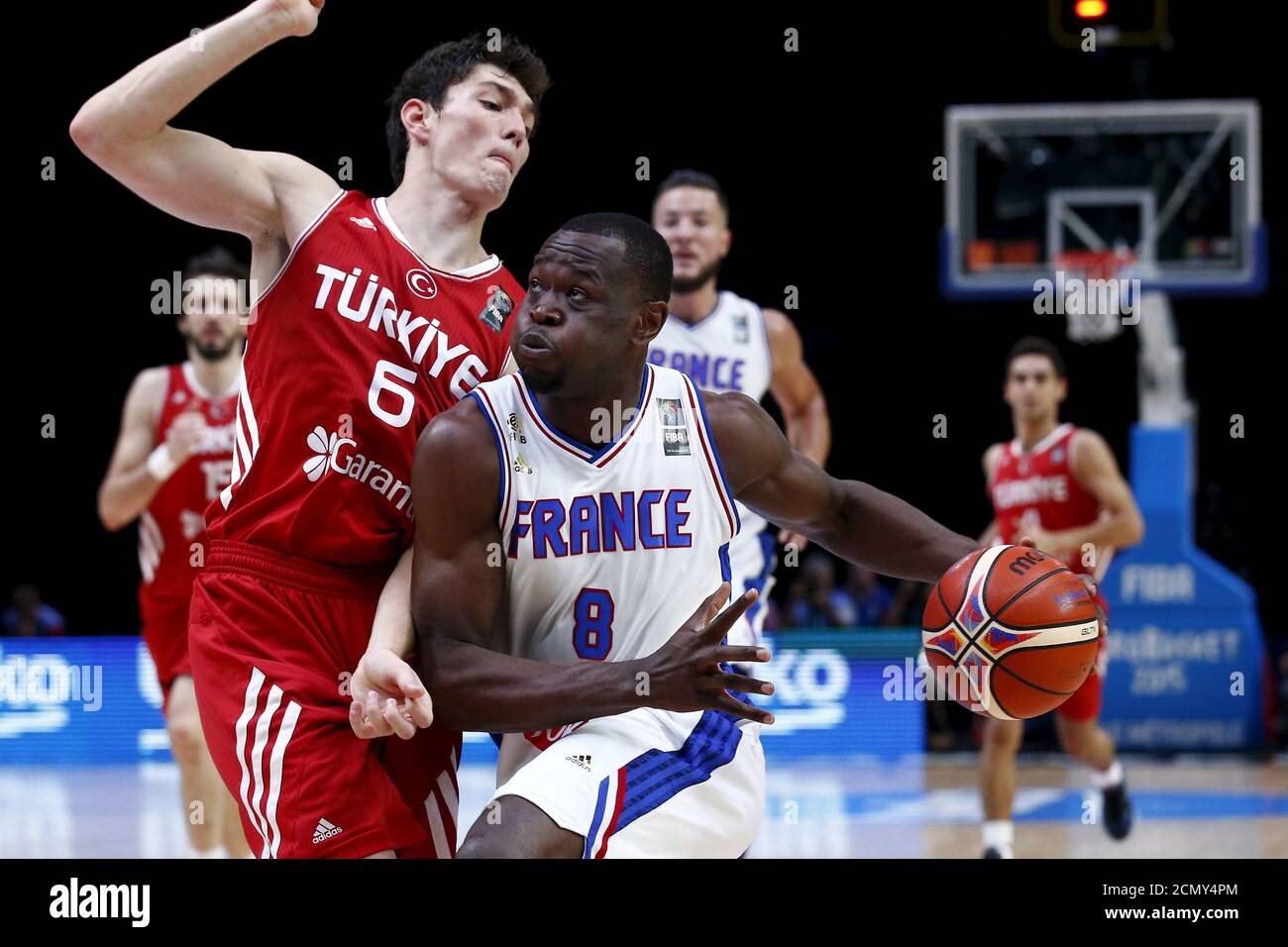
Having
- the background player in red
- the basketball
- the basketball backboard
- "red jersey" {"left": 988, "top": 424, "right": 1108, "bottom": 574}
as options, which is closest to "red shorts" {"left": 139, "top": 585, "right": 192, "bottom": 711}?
the background player in red

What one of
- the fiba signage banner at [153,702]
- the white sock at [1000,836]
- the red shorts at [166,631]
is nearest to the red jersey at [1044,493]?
the white sock at [1000,836]

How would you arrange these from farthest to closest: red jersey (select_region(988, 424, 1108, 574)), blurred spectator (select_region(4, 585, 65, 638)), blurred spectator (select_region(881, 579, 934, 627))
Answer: blurred spectator (select_region(4, 585, 65, 638))
blurred spectator (select_region(881, 579, 934, 627))
red jersey (select_region(988, 424, 1108, 574))

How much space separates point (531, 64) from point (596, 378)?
33.3 inches

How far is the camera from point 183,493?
20.8 ft

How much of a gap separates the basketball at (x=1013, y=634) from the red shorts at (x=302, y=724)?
1067mm

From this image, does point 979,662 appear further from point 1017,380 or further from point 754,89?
point 754,89

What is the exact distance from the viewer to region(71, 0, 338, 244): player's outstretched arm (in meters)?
2.95

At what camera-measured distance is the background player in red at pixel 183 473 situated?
5984 mm

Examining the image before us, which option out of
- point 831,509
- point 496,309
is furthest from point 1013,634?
point 496,309

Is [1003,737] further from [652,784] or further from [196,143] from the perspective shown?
[196,143]

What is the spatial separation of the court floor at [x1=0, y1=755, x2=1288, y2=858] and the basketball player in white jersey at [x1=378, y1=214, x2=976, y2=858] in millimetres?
3834

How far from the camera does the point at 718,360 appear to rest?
247 inches

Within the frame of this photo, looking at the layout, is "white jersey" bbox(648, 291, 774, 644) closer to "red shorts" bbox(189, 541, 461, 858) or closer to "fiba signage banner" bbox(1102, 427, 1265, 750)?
"red shorts" bbox(189, 541, 461, 858)

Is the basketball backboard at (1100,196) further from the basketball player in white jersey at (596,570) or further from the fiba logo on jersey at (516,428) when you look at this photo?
the fiba logo on jersey at (516,428)
